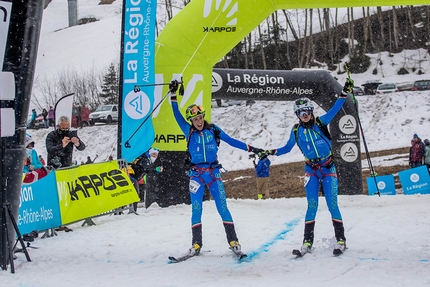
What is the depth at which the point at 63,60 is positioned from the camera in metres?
56.5

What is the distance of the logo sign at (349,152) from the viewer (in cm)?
1359

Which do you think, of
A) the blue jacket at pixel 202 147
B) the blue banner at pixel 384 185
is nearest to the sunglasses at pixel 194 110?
the blue jacket at pixel 202 147

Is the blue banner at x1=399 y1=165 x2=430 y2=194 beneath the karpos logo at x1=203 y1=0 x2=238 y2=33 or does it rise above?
beneath

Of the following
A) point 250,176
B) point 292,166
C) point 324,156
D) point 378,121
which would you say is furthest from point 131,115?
point 378,121

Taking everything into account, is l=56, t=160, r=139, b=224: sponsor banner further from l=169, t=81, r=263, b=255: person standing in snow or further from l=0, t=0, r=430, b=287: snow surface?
l=169, t=81, r=263, b=255: person standing in snow

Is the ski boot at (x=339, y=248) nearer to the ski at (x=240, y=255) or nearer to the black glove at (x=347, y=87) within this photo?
the ski at (x=240, y=255)

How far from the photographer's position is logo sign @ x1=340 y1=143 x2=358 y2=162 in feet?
44.6

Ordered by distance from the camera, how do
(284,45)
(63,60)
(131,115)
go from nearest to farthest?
(131,115) → (284,45) → (63,60)

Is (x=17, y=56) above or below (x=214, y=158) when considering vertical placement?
above

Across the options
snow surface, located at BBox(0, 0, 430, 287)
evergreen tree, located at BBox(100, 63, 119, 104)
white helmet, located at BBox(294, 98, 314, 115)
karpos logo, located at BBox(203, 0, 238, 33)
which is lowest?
snow surface, located at BBox(0, 0, 430, 287)

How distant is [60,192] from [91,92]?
39367mm

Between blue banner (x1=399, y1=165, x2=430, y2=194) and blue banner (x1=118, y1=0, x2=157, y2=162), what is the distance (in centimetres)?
780

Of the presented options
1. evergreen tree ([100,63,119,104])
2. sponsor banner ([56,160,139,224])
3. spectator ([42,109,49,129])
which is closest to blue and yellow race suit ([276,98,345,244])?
sponsor banner ([56,160,139,224])

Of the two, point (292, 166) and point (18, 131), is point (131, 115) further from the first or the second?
point (292, 166)
